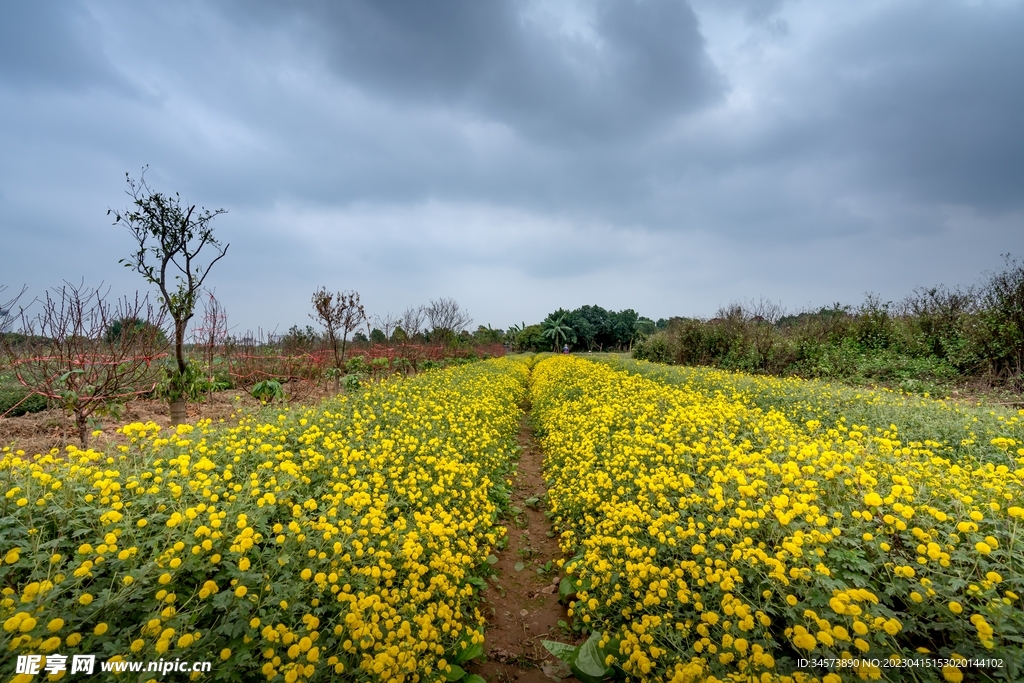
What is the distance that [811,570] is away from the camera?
6.50 ft

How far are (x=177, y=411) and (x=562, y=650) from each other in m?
6.48

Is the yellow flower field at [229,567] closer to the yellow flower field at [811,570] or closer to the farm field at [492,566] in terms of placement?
the farm field at [492,566]

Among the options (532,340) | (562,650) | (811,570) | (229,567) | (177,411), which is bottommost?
(562,650)

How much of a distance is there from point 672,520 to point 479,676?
1.54m

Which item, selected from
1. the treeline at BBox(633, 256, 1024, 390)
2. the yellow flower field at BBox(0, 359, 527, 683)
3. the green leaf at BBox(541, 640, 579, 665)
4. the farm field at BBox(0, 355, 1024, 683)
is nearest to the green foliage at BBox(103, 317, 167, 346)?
the farm field at BBox(0, 355, 1024, 683)

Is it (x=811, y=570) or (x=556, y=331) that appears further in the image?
(x=556, y=331)

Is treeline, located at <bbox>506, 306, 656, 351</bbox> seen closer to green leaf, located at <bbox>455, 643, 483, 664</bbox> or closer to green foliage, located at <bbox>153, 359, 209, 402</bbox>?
green foliage, located at <bbox>153, 359, 209, 402</bbox>

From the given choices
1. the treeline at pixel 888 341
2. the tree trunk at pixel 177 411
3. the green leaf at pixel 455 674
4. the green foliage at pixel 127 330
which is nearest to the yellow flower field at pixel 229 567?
the green leaf at pixel 455 674

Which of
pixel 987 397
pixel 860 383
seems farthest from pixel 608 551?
pixel 860 383

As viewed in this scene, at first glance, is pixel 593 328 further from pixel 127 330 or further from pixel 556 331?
pixel 127 330

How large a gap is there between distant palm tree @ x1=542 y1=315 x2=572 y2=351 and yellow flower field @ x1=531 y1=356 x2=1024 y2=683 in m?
45.9

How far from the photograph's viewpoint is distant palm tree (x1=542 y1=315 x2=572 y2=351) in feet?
163

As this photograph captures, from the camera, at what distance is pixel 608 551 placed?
10.2 feet

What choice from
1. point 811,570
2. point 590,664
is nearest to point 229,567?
point 590,664
